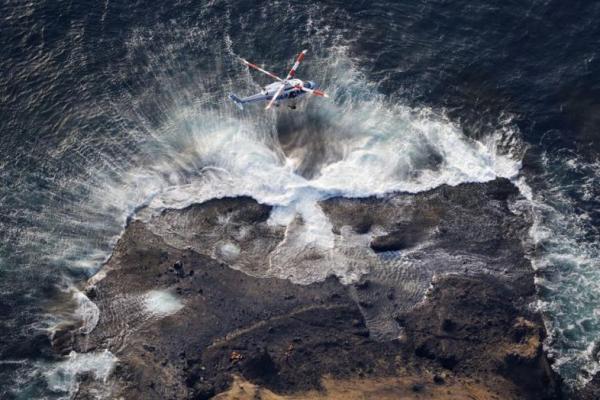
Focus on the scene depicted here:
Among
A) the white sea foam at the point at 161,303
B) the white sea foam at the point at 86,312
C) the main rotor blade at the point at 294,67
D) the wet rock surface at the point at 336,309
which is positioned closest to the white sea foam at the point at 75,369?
the wet rock surface at the point at 336,309

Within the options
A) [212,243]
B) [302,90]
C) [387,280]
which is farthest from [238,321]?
[302,90]

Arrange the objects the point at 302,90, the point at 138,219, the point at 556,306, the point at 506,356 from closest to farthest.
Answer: the point at 506,356
the point at 556,306
the point at 138,219
the point at 302,90

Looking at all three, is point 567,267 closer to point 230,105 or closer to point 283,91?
point 283,91

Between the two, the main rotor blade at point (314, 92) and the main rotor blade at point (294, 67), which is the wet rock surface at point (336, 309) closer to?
the main rotor blade at point (314, 92)

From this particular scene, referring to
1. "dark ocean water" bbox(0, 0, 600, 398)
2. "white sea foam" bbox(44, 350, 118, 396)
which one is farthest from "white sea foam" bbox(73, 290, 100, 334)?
"white sea foam" bbox(44, 350, 118, 396)

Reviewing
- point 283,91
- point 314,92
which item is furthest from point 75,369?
point 314,92

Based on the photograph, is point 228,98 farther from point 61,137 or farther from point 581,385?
point 581,385
